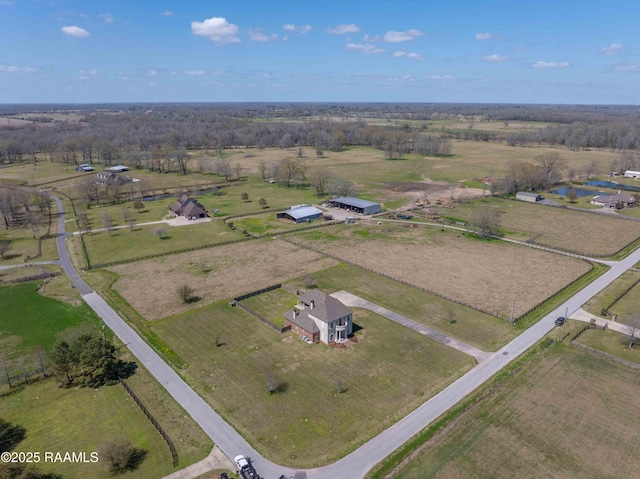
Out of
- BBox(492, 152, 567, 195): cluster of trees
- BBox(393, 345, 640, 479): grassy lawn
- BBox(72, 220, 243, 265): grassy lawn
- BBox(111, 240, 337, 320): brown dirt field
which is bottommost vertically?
BBox(393, 345, 640, 479): grassy lawn

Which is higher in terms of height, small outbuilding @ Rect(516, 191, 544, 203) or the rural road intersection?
small outbuilding @ Rect(516, 191, 544, 203)

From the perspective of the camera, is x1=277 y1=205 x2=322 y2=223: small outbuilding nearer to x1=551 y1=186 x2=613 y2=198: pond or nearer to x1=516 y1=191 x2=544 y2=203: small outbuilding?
x1=516 y1=191 x2=544 y2=203: small outbuilding

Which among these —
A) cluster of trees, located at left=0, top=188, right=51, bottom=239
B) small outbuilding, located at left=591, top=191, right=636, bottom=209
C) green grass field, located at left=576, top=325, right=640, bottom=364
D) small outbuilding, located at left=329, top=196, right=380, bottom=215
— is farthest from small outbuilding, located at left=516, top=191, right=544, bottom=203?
cluster of trees, located at left=0, top=188, right=51, bottom=239

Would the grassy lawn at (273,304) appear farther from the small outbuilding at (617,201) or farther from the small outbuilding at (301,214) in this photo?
the small outbuilding at (617,201)

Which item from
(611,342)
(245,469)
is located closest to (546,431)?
(611,342)

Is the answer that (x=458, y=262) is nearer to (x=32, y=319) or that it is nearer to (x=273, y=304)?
(x=273, y=304)

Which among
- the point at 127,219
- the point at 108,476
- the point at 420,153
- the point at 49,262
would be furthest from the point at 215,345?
the point at 420,153
